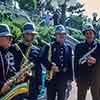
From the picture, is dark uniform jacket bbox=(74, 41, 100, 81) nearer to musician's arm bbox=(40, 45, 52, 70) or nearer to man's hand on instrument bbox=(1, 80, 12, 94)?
musician's arm bbox=(40, 45, 52, 70)

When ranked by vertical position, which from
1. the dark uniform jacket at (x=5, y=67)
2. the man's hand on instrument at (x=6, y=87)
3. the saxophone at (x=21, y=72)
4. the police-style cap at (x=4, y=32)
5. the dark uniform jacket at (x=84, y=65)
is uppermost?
the police-style cap at (x=4, y=32)

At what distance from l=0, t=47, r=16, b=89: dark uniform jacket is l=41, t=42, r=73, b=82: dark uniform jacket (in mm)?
1872

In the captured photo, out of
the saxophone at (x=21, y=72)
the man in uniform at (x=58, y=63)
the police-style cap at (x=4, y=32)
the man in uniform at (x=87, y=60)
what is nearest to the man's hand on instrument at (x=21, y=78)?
the saxophone at (x=21, y=72)

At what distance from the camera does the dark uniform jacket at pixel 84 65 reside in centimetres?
757

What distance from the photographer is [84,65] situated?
25.0 feet

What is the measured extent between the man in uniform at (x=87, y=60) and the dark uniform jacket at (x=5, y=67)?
239cm

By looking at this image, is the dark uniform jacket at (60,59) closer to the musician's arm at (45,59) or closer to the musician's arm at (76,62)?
the musician's arm at (45,59)

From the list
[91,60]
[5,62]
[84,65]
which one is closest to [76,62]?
[84,65]

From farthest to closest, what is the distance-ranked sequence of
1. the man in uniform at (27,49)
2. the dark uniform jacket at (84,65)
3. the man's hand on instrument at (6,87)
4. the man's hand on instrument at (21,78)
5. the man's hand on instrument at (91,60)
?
the dark uniform jacket at (84,65)
the man's hand on instrument at (91,60)
the man in uniform at (27,49)
the man's hand on instrument at (21,78)
the man's hand on instrument at (6,87)

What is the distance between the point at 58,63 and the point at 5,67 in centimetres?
212

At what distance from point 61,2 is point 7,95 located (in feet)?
184

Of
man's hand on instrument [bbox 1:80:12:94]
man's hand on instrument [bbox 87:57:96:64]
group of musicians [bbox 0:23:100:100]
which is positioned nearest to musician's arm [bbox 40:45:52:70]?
group of musicians [bbox 0:23:100:100]

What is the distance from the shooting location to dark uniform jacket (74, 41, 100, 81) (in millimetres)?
7566

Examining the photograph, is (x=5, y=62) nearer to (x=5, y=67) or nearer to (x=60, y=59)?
(x=5, y=67)
